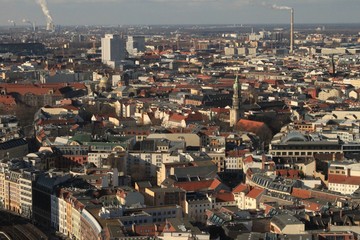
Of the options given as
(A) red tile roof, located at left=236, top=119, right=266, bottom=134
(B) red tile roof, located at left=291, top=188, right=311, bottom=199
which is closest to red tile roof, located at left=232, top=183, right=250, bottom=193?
(B) red tile roof, located at left=291, top=188, right=311, bottom=199

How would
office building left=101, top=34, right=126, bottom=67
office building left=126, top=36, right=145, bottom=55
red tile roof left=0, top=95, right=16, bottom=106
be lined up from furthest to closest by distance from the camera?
office building left=126, top=36, right=145, bottom=55 < office building left=101, top=34, right=126, bottom=67 < red tile roof left=0, top=95, right=16, bottom=106

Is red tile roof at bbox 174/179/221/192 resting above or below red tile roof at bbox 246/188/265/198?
below

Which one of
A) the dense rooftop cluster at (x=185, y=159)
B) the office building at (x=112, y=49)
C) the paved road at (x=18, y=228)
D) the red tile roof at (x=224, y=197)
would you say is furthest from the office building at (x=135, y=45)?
the red tile roof at (x=224, y=197)

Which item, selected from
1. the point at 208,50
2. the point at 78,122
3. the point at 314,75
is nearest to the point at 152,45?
the point at 208,50

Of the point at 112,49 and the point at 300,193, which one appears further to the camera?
the point at 112,49

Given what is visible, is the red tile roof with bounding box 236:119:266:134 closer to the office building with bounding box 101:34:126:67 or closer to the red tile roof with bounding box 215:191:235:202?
the red tile roof with bounding box 215:191:235:202

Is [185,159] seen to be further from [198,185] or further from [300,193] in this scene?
[300,193]

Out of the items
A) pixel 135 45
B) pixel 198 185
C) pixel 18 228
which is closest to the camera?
pixel 18 228

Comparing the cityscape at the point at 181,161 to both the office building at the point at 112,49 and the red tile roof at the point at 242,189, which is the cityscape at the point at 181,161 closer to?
the red tile roof at the point at 242,189

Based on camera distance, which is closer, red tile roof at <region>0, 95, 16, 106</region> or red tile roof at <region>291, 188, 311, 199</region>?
red tile roof at <region>291, 188, 311, 199</region>

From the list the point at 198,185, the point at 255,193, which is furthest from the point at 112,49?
the point at 255,193

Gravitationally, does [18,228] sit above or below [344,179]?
below
